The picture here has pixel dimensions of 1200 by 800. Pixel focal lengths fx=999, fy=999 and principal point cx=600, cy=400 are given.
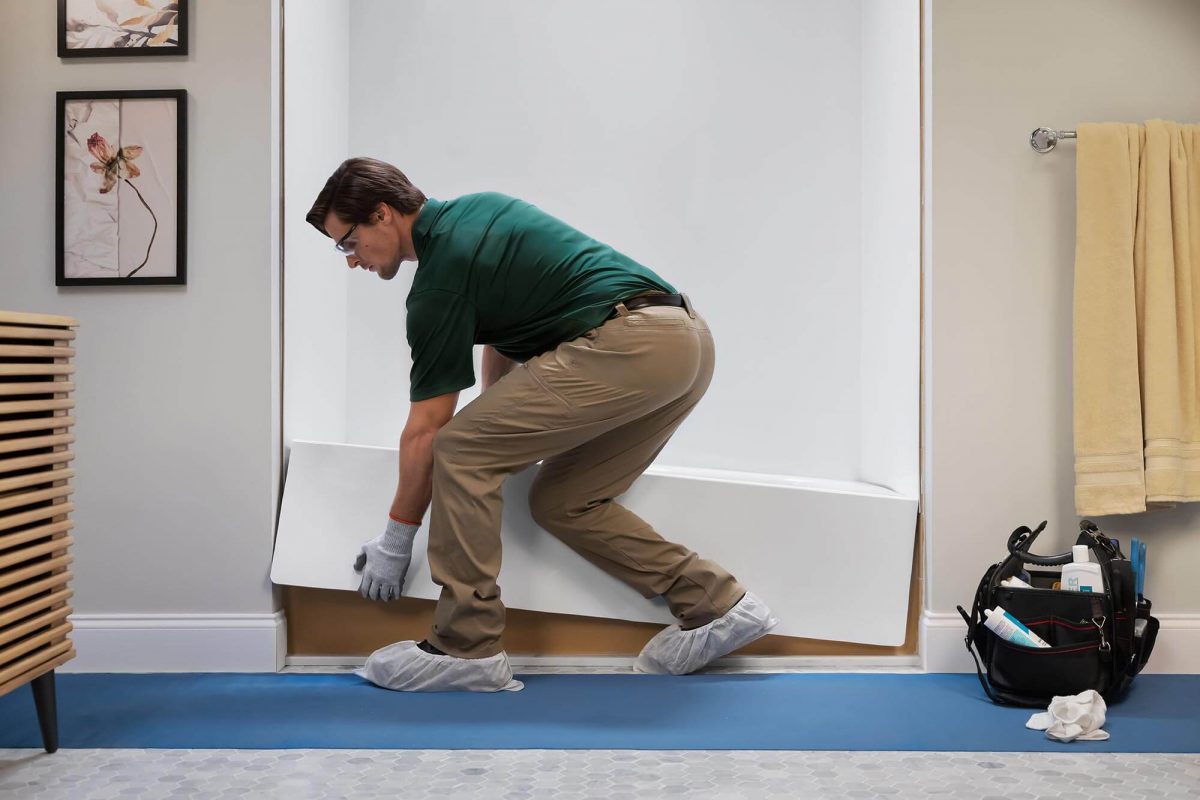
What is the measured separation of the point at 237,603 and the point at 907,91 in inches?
72.9

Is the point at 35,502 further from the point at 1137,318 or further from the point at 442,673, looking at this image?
the point at 1137,318

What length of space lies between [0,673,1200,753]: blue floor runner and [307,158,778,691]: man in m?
0.12

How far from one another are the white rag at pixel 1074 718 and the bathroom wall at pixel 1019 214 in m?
0.42

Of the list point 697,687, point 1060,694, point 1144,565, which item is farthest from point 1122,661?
point 697,687

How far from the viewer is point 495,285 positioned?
188 centimetres

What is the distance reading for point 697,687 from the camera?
1.97 metres

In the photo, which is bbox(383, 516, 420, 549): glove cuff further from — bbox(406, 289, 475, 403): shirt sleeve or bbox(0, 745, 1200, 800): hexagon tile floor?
bbox(0, 745, 1200, 800): hexagon tile floor

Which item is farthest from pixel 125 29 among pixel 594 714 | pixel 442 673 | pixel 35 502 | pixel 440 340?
pixel 594 714

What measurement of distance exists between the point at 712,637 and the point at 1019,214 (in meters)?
1.10

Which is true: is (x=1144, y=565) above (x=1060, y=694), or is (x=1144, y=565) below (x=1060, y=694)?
above

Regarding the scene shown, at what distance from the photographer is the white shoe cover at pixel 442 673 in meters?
1.93

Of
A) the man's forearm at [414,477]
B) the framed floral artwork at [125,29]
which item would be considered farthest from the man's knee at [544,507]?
the framed floral artwork at [125,29]

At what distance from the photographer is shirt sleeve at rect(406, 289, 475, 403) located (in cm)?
185

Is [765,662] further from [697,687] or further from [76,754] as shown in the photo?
[76,754]
